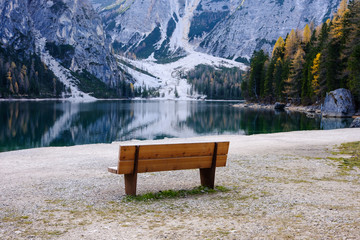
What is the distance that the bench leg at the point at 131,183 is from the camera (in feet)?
27.5

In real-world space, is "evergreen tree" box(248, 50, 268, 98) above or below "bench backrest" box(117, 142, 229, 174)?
above

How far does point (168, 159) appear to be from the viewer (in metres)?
8.55

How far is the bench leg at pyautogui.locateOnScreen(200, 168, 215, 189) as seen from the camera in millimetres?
9344

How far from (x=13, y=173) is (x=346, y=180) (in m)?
12.2

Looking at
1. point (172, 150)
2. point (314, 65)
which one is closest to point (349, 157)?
point (172, 150)

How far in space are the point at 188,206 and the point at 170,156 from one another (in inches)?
61.1

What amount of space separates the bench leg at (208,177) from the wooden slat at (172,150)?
603 millimetres

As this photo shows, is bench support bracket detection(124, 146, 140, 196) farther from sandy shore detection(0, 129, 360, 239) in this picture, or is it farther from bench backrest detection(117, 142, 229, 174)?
sandy shore detection(0, 129, 360, 239)

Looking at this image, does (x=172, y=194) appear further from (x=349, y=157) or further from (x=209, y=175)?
(x=349, y=157)

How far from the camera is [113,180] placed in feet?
35.9

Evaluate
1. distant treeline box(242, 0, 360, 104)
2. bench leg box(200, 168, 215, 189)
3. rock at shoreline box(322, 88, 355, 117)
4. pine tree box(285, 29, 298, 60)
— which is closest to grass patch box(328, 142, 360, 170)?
bench leg box(200, 168, 215, 189)

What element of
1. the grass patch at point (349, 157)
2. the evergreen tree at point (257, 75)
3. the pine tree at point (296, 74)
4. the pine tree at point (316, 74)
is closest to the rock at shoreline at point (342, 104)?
the pine tree at point (316, 74)

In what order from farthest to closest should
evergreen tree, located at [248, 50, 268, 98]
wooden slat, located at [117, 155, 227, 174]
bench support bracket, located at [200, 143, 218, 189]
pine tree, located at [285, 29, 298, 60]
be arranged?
evergreen tree, located at [248, 50, 268, 98]
pine tree, located at [285, 29, 298, 60]
bench support bracket, located at [200, 143, 218, 189]
wooden slat, located at [117, 155, 227, 174]

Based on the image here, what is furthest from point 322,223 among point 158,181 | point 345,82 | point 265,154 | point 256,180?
point 345,82
